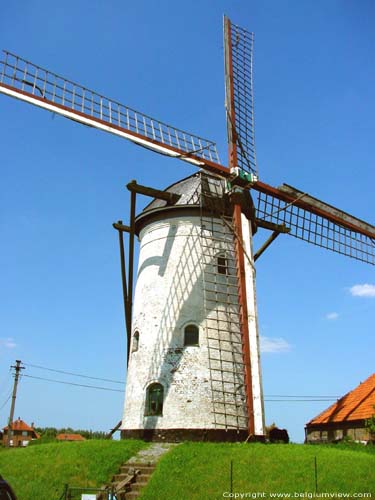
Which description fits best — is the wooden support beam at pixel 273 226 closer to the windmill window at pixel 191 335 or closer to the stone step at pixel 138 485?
the windmill window at pixel 191 335

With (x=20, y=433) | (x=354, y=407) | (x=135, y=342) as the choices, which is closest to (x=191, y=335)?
(x=135, y=342)

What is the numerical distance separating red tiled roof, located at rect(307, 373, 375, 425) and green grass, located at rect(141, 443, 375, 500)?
5.92 m

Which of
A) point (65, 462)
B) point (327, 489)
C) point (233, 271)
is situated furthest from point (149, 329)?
point (327, 489)

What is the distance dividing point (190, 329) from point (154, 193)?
14.4ft

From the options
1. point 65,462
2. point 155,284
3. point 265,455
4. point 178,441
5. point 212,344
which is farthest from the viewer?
point 155,284

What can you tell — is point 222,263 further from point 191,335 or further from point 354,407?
point 354,407

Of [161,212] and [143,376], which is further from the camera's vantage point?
[161,212]

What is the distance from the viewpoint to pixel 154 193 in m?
15.5

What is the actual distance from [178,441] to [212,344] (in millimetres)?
2832

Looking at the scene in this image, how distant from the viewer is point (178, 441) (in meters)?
13.3

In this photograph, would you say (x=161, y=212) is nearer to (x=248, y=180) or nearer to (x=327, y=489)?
(x=248, y=180)

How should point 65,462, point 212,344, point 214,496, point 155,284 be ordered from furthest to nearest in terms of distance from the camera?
point 155,284 < point 212,344 < point 65,462 < point 214,496

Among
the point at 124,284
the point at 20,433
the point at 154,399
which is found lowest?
the point at 20,433

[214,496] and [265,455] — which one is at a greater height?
[265,455]
